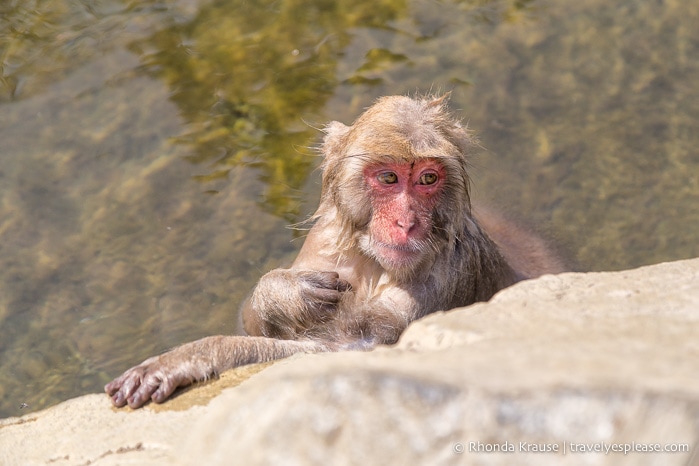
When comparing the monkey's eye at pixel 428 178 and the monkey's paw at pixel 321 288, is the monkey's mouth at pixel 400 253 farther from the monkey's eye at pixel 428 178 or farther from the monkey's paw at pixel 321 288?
the monkey's paw at pixel 321 288

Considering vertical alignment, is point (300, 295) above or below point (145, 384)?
below

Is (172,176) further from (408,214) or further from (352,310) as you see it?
(408,214)

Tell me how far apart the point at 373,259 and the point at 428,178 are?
0.88 m

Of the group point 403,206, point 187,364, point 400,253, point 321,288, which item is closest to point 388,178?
point 403,206

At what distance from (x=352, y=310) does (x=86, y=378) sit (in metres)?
2.22

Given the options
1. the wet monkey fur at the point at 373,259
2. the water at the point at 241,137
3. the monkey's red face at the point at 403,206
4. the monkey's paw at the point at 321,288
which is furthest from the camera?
the water at the point at 241,137

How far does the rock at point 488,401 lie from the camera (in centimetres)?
286

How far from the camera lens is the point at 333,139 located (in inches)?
254

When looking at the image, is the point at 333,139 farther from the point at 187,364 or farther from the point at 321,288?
the point at 187,364

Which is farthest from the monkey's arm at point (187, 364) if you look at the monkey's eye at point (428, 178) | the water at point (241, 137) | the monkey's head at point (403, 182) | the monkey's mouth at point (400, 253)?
the water at point (241, 137)

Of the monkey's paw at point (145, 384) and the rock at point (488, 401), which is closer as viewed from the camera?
the rock at point (488, 401)

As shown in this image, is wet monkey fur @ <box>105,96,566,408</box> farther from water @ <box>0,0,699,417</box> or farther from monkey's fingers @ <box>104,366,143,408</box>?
water @ <box>0,0,699,417</box>

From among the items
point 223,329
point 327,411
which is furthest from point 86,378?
point 327,411

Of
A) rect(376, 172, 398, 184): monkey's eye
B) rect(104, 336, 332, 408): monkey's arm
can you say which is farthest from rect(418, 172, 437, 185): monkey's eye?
rect(104, 336, 332, 408): monkey's arm
